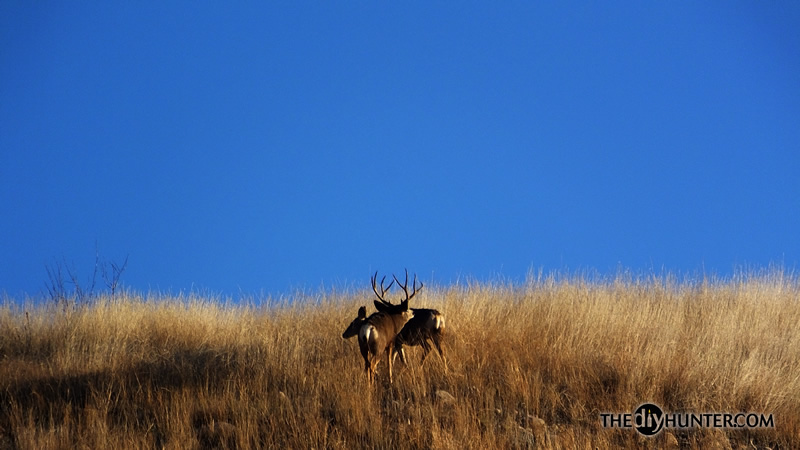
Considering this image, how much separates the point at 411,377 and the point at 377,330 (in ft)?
3.90

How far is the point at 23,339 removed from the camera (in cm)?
1177

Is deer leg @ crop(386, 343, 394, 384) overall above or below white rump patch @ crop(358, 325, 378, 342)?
below

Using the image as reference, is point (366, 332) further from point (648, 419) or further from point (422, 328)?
point (648, 419)

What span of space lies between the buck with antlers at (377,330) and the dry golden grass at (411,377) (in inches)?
17.8

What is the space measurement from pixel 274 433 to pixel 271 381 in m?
1.43

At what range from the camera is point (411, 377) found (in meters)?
8.36

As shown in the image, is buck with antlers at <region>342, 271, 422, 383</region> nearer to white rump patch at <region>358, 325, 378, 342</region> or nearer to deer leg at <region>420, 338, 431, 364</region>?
white rump patch at <region>358, 325, 378, 342</region>

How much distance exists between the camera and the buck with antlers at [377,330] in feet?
24.2

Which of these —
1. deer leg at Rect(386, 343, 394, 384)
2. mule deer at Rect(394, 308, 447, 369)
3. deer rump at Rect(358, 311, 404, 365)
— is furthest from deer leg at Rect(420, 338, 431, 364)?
deer rump at Rect(358, 311, 404, 365)

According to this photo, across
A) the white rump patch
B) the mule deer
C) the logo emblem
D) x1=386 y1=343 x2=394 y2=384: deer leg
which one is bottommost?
the logo emblem

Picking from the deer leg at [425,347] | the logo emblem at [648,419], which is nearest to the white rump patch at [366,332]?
the deer leg at [425,347]

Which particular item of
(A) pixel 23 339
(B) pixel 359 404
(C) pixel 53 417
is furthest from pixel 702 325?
(A) pixel 23 339

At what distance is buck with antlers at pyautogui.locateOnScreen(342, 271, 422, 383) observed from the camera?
739cm

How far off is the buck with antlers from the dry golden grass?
451mm
